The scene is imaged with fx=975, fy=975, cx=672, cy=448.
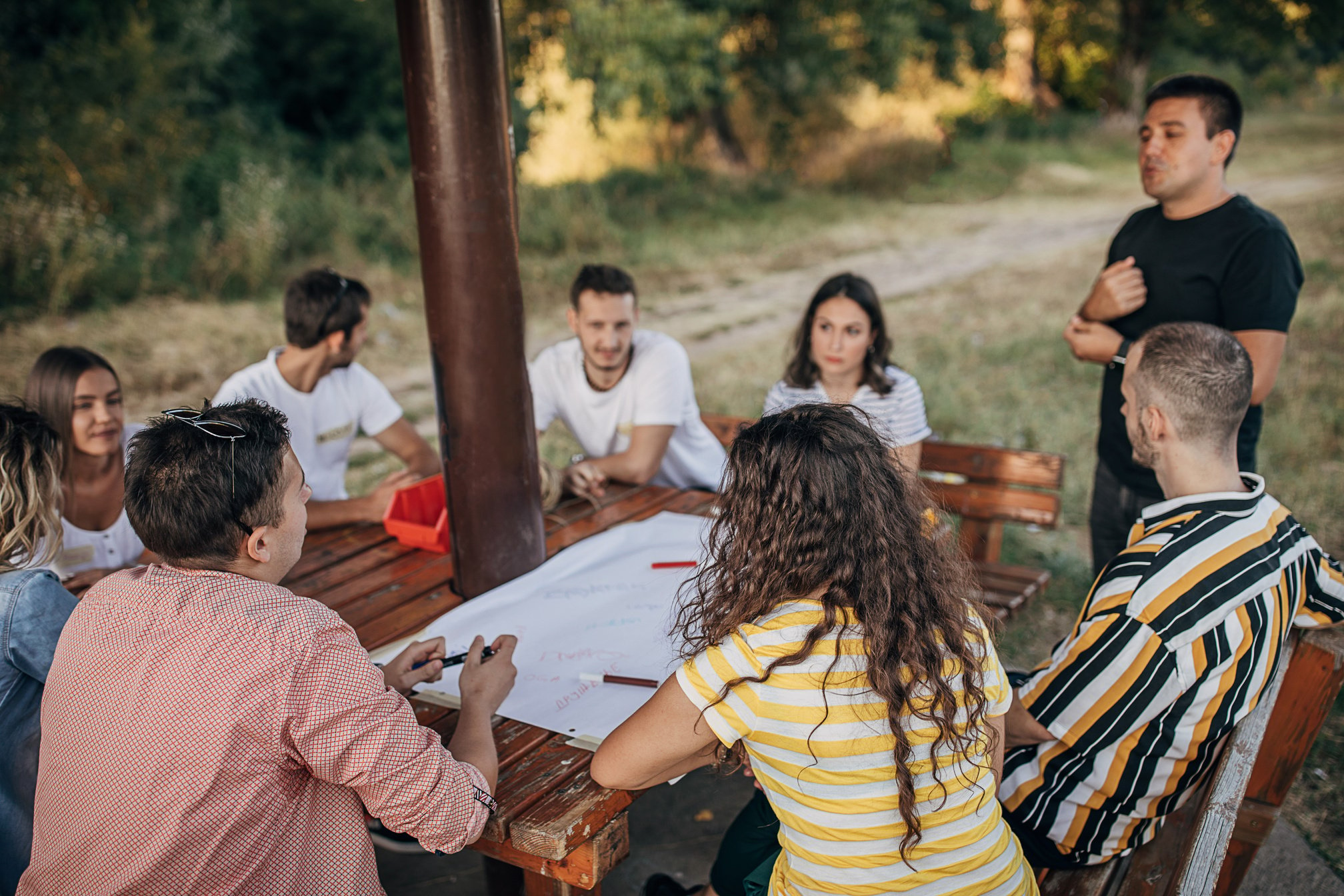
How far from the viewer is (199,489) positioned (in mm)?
1417

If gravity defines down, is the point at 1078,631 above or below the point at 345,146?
below

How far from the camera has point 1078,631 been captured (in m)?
1.89

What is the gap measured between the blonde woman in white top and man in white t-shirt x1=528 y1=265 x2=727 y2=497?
139 cm

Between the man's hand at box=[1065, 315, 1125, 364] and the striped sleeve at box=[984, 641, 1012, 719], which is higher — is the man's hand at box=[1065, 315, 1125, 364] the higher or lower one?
the higher one

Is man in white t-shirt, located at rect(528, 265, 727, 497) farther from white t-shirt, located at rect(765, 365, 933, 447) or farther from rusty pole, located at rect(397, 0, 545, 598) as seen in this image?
rusty pole, located at rect(397, 0, 545, 598)

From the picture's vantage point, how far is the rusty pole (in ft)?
6.64

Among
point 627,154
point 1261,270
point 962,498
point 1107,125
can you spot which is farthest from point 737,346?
point 1107,125

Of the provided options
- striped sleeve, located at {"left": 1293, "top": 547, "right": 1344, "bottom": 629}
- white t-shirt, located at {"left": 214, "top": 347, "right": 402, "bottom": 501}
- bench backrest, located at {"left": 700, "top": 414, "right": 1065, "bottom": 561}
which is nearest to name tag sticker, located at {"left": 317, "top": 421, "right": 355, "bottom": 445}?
white t-shirt, located at {"left": 214, "top": 347, "right": 402, "bottom": 501}

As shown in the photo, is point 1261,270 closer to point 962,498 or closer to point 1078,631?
point 962,498

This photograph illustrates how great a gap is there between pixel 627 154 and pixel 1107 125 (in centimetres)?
1012

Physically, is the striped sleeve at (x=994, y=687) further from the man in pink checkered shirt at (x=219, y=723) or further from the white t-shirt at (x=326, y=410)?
the white t-shirt at (x=326, y=410)

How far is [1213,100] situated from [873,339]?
3.94 ft

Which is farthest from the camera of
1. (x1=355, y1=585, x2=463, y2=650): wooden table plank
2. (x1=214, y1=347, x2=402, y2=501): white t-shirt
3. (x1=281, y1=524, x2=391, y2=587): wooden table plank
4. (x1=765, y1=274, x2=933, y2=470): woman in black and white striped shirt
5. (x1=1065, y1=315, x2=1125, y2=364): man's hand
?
(x1=214, y1=347, x2=402, y2=501): white t-shirt

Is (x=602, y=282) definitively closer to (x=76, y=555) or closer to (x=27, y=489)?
(x=76, y=555)
